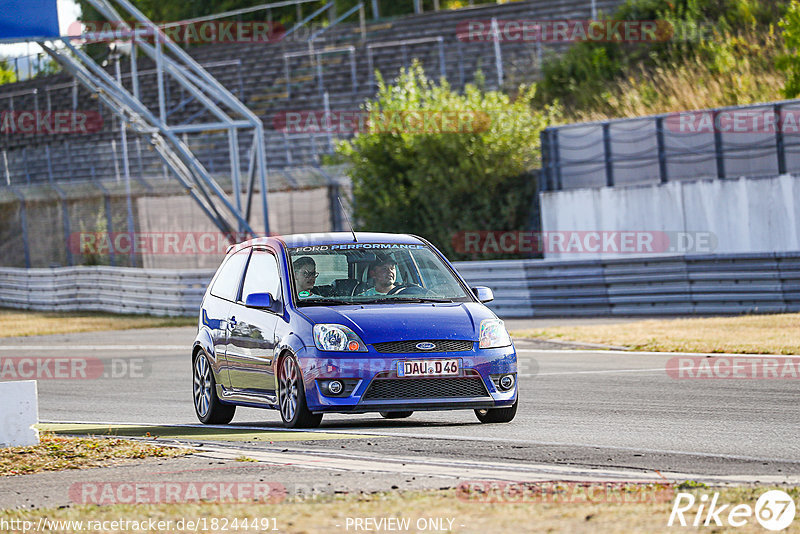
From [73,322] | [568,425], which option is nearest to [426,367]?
[568,425]

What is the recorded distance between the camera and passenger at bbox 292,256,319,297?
10.6 metres

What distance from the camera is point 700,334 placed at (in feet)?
64.0

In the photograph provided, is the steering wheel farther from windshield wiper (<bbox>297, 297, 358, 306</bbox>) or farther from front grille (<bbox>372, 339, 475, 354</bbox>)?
front grille (<bbox>372, 339, 475, 354</bbox>)

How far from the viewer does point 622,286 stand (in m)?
24.7

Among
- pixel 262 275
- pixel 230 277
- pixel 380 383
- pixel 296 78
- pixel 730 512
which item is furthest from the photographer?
pixel 296 78

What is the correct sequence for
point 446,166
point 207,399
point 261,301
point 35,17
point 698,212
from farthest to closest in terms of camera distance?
1. point 446,166
2. point 698,212
3. point 35,17
4. point 207,399
5. point 261,301

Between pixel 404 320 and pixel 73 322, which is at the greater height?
pixel 404 320

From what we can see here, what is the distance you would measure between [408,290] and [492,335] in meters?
0.93

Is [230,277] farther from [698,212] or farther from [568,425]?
[698,212]

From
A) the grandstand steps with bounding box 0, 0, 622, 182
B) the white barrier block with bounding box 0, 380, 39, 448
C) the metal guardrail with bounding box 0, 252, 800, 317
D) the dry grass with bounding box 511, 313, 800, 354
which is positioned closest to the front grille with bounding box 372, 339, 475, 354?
the white barrier block with bounding box 0, 380, 39, 448

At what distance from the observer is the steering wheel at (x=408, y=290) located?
10727mm

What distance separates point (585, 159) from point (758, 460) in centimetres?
2120

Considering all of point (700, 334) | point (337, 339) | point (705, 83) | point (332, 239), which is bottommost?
point (700, 334)

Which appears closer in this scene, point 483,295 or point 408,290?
point 408,290
